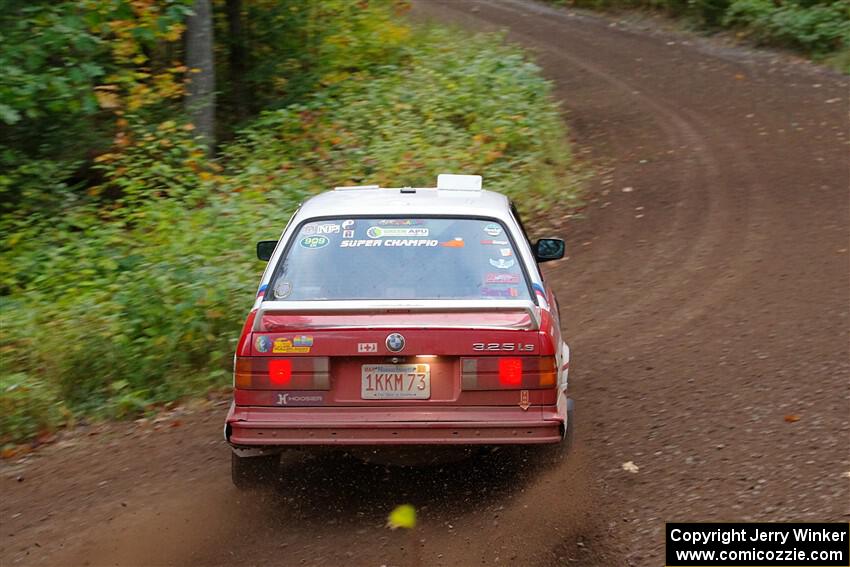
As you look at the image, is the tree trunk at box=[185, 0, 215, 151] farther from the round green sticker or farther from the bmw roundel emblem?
the bmw roundel emblem

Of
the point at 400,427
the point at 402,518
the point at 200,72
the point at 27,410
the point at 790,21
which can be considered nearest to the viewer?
the point at 400,427

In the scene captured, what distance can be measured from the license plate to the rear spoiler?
309 millimetres

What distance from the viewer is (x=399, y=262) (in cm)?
571

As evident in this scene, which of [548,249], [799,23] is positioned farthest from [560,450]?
[799,23]

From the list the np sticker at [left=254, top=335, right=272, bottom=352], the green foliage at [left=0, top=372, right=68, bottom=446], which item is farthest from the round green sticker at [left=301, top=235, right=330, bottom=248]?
the green foliage at [left=0, top=372, right=68, bottom=446]

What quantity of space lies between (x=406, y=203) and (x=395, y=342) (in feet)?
4.12

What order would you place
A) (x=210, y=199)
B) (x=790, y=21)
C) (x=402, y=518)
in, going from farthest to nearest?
(x=790, y=21), (x=210, y=199), (x=402, y=518)

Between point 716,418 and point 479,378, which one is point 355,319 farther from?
point 716,418

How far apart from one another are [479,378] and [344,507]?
3.78 feet

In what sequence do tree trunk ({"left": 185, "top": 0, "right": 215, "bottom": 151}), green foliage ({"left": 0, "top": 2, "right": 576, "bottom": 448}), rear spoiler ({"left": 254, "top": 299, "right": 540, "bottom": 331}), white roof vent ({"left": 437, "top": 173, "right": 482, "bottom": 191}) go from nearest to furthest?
rear spoiler ({"left": 254, "top": 299, "right": 540, "bottom": 331}), white roof vent ({"left": 437, "top": 173, "right": 482, "bottom": 191}), green foliage ({"left": 0, "top": 2, "right": 576, "bottom": 448}), tree trunk ({"left": 185, "top": 0, "right": 215, "bottom": 151})

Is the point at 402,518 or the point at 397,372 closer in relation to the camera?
the point at 397,372

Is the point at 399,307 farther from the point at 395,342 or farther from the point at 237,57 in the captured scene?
the point at 237,57

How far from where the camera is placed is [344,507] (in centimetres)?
565

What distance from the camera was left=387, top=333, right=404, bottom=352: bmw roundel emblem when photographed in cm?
516
